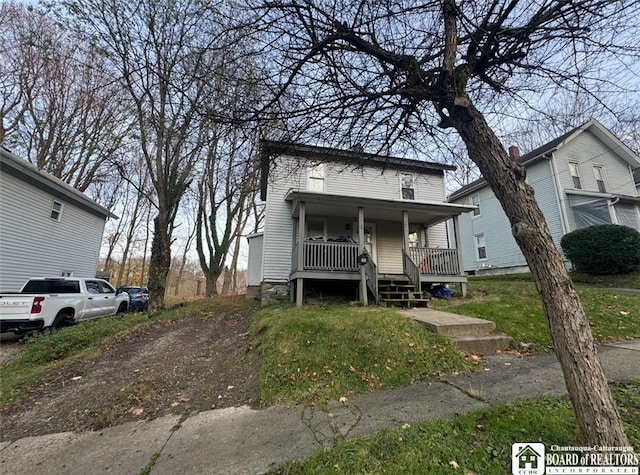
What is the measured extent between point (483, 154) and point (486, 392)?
2791 mm

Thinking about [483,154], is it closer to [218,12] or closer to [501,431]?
[501,431]

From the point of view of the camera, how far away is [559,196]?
46.2ft

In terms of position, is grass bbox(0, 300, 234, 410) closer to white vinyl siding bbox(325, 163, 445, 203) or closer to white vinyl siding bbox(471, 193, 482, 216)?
white vinyl siding bbox(325, 163, 445, 203)

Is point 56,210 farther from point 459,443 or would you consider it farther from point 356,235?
point 459,443

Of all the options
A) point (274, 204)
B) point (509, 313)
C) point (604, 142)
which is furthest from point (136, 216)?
point (604, 142)

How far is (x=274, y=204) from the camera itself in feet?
36.7

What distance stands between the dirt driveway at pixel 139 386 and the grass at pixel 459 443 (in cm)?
163

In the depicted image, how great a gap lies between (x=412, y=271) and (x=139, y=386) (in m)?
7.80

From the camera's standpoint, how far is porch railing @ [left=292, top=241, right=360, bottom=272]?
348 inches

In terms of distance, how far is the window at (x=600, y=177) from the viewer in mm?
15369

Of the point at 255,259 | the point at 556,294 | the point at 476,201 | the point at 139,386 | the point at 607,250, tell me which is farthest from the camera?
the point at 476,201

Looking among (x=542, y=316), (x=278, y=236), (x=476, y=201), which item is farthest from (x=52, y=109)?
(x=476, y=201)

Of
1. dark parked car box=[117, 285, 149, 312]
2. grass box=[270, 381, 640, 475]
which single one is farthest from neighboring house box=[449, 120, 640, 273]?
dark parked car box=[117, 285, 149, 312]

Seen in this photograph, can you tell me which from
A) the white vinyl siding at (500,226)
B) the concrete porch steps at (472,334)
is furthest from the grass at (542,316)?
the white vinyl siding at (500,226)
